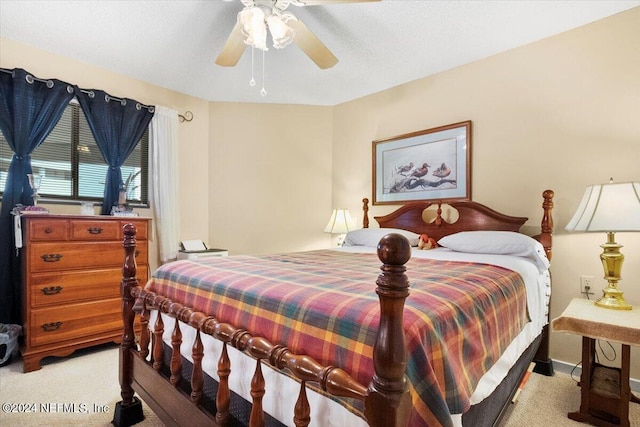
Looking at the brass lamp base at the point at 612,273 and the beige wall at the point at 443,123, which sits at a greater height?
the beige wall at the point at 443,123

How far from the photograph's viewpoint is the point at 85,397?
1.89 meters

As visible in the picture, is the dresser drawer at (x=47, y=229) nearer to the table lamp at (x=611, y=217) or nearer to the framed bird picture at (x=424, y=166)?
the framed bird picture at (x=424, y=166)

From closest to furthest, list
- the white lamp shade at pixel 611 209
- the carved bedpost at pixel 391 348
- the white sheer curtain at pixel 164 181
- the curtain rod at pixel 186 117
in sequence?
1. the carved bedpost at pixel 391 348
2. the white lamp shade at pixel 611 209
3. the white sheer curtain at pixel 164 181
4. the curtain rod at pixel 186 117

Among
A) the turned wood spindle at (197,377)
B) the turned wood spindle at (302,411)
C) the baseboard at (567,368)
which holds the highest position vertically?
the turned wood spindle at (302,411)

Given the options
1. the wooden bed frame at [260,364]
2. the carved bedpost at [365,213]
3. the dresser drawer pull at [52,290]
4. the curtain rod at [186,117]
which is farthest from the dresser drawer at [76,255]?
the carved bedpost at [365,213]

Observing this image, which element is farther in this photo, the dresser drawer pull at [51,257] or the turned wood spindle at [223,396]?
the dresser drawer pull at [51,257]

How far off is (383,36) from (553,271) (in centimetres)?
223

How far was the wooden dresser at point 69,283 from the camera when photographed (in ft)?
7.27

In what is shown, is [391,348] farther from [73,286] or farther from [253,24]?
[73,286]

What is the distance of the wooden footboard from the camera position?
66cm

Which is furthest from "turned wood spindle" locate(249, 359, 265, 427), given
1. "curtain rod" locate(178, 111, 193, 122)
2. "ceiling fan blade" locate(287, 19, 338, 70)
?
"curtain rod" locate(178, 111, 193, 122)

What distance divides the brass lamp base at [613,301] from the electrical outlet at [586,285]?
387mm

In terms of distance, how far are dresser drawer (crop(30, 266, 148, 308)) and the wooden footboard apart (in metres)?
1.09

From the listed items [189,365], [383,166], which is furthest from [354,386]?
[383,166]
